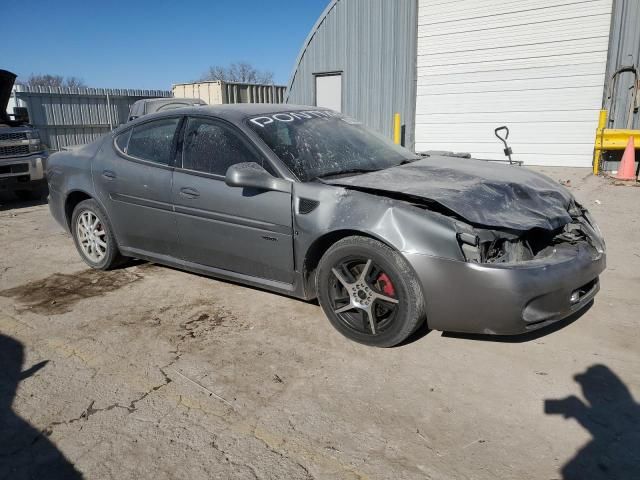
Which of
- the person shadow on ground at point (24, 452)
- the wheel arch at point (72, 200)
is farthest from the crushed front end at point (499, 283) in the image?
the wheel arch at point (72, 200)

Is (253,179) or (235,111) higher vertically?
(235,111)

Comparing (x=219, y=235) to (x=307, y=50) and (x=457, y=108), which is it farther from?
Answer: (x=307, y=50)

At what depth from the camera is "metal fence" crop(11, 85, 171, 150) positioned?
17922 mm

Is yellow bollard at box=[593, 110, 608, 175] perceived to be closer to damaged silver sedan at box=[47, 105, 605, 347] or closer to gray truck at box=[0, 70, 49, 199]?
damaged silver sedan at box=[47, 105, 605, 347]

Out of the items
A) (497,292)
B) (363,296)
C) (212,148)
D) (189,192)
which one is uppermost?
(212,148)

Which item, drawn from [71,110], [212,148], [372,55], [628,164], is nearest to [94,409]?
[212,148]

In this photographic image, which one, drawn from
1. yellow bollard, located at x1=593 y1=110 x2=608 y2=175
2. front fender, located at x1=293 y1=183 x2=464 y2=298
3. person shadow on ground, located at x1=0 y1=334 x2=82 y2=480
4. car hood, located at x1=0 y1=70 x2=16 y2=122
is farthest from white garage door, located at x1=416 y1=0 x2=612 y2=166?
person shadow on ground, located at x1=0 y1=334 x2=82 y2=480

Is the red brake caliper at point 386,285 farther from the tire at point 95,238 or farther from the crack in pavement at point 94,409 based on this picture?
the tire at point 95,238

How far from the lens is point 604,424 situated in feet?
8.00

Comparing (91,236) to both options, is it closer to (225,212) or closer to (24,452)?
(225,212)

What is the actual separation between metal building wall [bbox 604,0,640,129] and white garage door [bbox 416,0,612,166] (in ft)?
0.56

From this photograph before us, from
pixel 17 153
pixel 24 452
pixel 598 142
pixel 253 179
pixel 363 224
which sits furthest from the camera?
pixel 598 142

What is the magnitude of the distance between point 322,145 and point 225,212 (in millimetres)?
912

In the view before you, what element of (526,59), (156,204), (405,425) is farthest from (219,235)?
(526,59)
